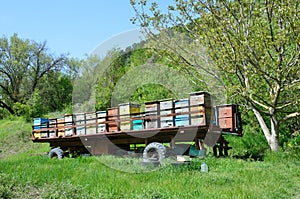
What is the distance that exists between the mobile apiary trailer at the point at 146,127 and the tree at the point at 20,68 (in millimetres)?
28189

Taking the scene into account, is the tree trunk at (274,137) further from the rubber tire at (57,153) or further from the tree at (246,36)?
the rubber tire at (57,153)

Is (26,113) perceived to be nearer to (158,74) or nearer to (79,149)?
(158,74)

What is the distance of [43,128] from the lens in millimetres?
15414

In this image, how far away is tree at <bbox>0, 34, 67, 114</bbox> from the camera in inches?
1624

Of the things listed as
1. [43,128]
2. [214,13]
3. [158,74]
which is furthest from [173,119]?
[158,74]

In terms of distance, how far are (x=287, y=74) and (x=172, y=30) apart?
523 cm

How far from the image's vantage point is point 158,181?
7.50m

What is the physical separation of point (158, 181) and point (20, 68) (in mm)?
38117

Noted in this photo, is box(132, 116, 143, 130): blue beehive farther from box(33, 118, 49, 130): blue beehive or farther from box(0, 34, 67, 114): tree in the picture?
box(0, 34, 67, 114): tree

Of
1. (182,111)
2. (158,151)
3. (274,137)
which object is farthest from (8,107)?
Result: (274,137)

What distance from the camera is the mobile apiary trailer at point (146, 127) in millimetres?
10672

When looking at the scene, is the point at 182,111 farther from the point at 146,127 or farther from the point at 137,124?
the point at 137,124

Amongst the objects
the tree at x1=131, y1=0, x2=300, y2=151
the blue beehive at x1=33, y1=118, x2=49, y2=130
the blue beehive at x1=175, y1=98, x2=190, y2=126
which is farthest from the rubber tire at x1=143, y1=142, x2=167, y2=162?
the blue beehive at x1=33, y1=118, x2=49, y2=130

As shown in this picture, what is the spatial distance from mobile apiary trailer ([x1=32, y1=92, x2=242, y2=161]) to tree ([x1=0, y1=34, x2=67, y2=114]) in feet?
92.5
